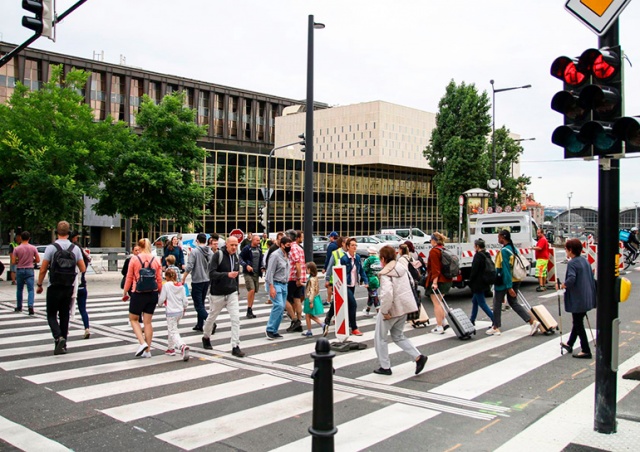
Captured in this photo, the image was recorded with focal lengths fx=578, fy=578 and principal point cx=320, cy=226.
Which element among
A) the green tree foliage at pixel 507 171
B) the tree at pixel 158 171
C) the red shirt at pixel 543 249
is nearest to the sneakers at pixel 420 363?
the red shirt at pixel 543 249

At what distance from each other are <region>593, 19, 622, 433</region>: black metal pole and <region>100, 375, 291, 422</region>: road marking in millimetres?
3258

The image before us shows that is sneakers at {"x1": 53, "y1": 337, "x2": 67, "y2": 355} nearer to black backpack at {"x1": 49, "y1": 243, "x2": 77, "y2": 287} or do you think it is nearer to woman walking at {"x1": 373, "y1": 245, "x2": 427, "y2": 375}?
black backpack at {"x1": 49, "y1": 243, "x2": 77, "y2": 287}

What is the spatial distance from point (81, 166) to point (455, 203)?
31.5 m

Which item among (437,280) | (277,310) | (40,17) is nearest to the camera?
(40,17)

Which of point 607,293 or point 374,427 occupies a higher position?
point 607,293

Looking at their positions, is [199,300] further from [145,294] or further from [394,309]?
[394,309]

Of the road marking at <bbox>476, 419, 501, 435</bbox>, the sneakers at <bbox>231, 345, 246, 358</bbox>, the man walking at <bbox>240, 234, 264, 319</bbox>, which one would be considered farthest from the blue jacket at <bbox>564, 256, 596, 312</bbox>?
the man walking at <bbox>240, 234, 264, 319</bbox>

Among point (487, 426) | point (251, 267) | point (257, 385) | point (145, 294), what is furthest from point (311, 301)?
point (487, 426)

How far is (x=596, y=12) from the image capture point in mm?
5238

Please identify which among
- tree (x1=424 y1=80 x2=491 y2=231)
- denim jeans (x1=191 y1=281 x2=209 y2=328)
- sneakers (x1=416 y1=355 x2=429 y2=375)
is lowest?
sneakers (x1=416 y1=355 x2=429 y2=375)

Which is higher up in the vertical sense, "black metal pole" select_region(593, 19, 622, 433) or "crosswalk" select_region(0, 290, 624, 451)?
"black metal pole" select_region(593, 19, 622, 433)

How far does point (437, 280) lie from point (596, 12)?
6.59 metres

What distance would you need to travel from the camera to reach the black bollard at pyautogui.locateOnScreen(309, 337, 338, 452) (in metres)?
4.05

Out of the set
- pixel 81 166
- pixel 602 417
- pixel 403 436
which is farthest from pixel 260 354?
pixel 81 166
